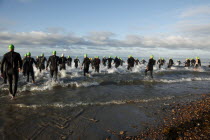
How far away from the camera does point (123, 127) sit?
13.9 ft

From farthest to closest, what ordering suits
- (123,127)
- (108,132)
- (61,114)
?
(61,114), (123,127), (108,132)

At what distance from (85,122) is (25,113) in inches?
80.2

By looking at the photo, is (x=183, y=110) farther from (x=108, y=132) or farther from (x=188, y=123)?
(x=108, y=132)

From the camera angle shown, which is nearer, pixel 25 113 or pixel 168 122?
pixel 168 122

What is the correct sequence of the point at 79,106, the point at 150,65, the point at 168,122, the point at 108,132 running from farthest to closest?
1. the point at 150,65
2. the point at 79,106
3. the point at 168,122
4. the point at 108,132

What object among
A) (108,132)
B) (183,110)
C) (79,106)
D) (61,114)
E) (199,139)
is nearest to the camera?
(199,139)

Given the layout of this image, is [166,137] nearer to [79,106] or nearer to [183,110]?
[183,110]

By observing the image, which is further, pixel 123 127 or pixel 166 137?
pixel 123 127

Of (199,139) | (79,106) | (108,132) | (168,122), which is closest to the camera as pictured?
(199,139)

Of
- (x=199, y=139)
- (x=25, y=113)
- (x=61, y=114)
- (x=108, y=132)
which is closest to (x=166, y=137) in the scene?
(x=199, y=139)

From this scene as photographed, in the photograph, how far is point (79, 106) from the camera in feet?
19.8

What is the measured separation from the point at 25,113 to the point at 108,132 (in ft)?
9.34

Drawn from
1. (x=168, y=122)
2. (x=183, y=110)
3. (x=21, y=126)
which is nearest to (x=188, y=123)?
(x=168, y=122)

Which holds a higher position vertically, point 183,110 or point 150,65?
point 150,65
